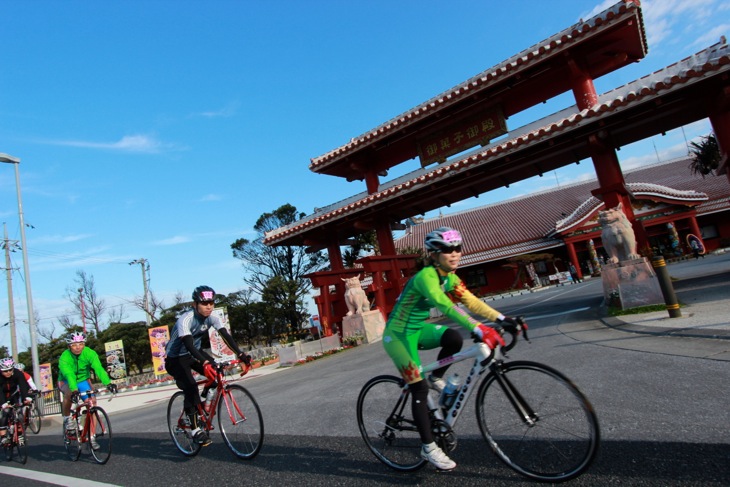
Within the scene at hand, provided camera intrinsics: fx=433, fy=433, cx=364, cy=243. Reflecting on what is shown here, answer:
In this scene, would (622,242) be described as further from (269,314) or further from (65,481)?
(269,314)

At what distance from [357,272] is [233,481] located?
13344mm

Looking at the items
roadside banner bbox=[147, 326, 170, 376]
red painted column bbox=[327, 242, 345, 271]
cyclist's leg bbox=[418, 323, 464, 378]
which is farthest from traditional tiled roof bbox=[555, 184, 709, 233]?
cyclist's leg bbox=[418, 323, 464, 378]

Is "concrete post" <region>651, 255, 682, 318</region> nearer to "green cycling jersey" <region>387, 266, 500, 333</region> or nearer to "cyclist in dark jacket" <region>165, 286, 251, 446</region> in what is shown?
"green cycling jersey" <region>387, 266, 500, 333</region>

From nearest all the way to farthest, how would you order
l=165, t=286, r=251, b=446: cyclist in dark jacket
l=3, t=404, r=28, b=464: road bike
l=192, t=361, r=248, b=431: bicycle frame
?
l=192, t=361, r=248, b=431: bicycle frame < l=165, t=286, r=251, b=446: cyclist in dark jacket < l=3, t=404, r=28, b=464: road bike

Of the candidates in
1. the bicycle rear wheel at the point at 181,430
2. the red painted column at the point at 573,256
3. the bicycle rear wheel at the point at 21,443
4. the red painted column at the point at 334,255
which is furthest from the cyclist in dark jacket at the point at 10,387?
the red painted column at the point at 573,256

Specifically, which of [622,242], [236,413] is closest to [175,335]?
[236,413]

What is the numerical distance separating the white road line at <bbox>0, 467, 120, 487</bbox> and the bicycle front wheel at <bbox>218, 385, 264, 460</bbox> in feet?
3.86

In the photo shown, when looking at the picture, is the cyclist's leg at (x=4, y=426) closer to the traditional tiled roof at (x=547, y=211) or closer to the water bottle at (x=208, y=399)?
the water bottle at (x=208, y=399)

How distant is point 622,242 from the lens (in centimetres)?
925

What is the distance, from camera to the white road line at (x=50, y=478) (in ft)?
15.2

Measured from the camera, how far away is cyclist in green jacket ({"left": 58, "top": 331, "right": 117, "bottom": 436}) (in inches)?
240

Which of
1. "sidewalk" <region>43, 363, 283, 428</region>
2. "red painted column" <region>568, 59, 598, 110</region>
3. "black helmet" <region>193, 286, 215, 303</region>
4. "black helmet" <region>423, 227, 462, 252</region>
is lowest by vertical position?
"sidewalk" <region>43, 363, 283, 428</region>

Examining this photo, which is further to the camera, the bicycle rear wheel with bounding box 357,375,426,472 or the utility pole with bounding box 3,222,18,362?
the utility pole with bounding box 3,222,18,362

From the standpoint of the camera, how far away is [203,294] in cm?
492
